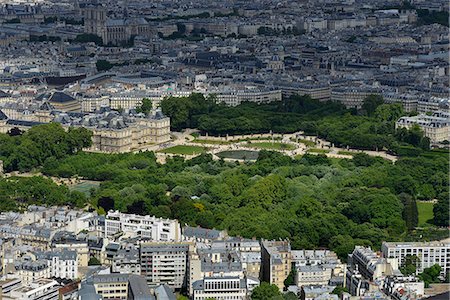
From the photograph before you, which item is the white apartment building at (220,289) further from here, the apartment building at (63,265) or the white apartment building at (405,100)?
the white apartment building at (405,100)

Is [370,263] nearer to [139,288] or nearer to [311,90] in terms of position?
[139,288]

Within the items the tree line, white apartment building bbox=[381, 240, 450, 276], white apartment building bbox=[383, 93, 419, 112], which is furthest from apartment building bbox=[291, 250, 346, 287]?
white apartment building bbox=[383, 93, 419, 112]

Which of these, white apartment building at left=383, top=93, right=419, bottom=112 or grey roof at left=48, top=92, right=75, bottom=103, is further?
white apartment building at left=383, top=93, right=419, bottom=112

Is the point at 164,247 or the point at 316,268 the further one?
the point at 164,247

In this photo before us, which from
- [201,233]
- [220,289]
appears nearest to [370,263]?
[220,289]

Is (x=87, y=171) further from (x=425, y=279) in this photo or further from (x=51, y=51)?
(x=51, y=51)

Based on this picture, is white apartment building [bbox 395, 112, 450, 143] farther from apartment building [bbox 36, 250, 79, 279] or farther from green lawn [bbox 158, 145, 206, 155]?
apartment building [bbox 36, 250, 79, 279]

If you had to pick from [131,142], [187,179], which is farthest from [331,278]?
[131,142]

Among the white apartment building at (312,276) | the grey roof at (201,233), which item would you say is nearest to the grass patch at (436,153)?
the grey roof at (201,233)
